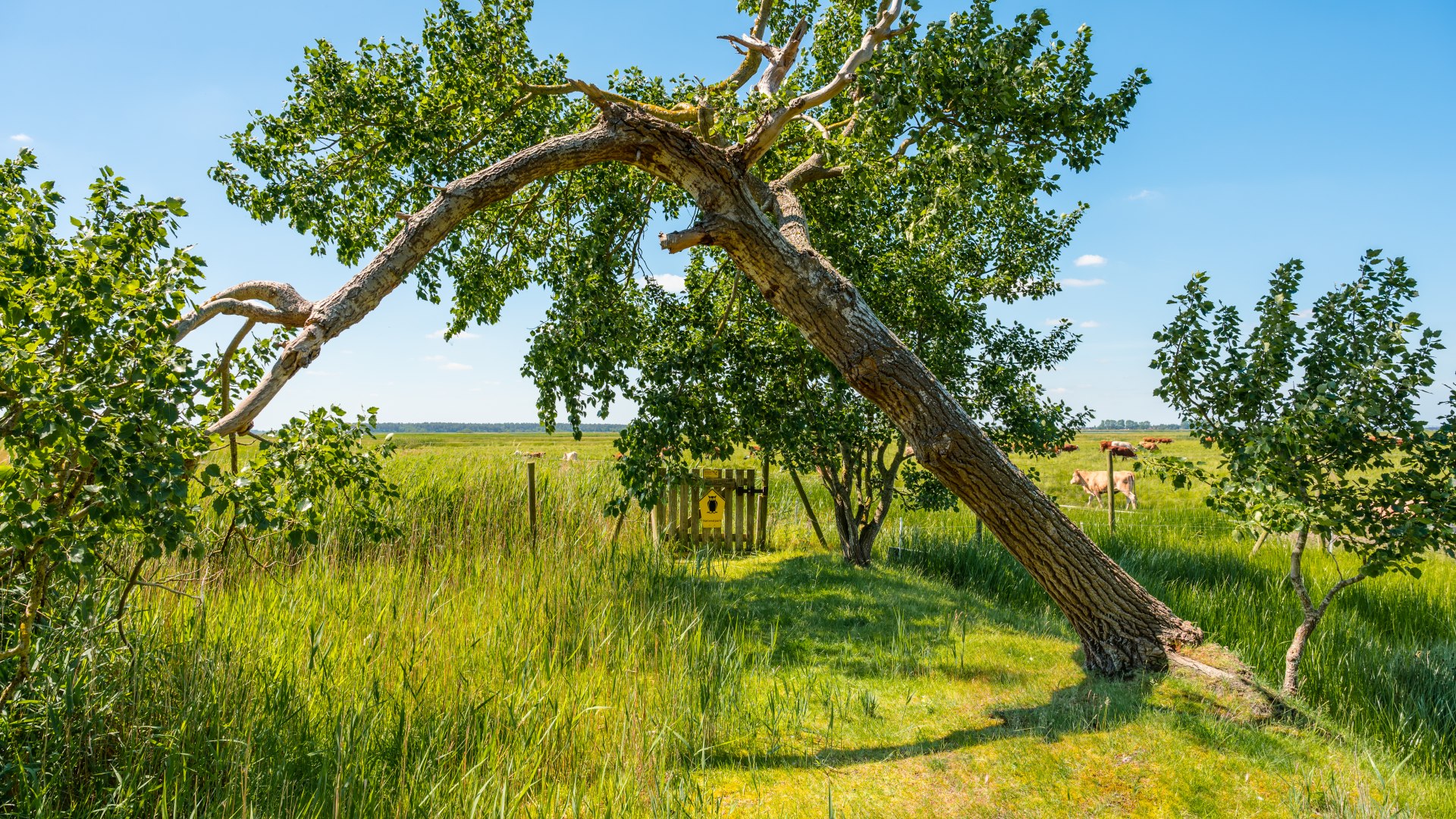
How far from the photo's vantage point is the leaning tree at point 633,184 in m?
4.59

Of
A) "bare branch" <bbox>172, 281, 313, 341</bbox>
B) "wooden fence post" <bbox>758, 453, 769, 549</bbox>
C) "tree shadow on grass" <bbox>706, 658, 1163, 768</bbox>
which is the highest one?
"bare branch" <bbox>172, 281, 313, 341</bbox>

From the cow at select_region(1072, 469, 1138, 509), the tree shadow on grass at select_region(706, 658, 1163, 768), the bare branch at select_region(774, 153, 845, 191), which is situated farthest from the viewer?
the cow at select_region(1072, 469, 1138, 509)

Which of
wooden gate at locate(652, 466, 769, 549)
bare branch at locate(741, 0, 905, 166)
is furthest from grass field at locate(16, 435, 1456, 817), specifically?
bare branch at locate(741, 0, 905, 166)

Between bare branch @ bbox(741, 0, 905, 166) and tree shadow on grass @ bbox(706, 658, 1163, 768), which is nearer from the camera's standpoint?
tree shadow on grass @ bbox(706, 658, 1163, 768)

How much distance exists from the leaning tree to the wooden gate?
3090mm

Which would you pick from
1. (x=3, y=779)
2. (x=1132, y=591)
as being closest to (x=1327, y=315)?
(x=1132, y=591)

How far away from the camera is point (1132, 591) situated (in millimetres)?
5008

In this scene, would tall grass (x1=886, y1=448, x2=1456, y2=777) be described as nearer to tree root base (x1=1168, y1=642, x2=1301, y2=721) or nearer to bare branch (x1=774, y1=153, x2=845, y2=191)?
tree root base (x1=1168, y1=642, x2=1301, y2=721)

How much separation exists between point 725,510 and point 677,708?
558 centimetres

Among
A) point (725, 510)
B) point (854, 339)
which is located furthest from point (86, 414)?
point (725, 510)

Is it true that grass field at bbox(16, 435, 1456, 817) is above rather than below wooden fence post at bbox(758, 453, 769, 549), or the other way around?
below

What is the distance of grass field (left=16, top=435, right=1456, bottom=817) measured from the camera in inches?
125

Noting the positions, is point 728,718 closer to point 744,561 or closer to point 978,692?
point 978,692

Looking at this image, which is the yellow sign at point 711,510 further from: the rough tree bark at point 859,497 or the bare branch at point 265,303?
the bare branch at point 265,303
